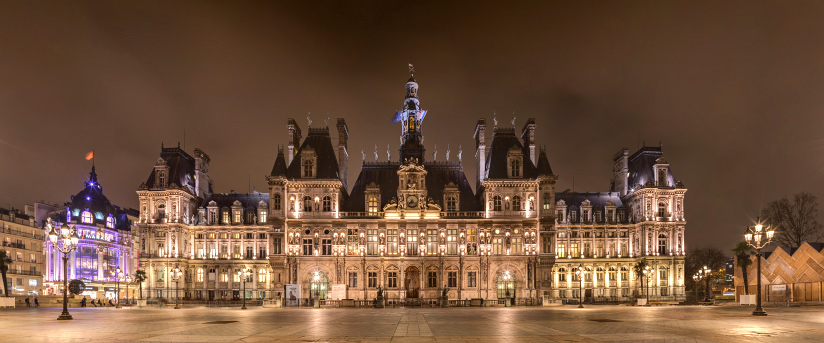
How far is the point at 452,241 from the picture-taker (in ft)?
236

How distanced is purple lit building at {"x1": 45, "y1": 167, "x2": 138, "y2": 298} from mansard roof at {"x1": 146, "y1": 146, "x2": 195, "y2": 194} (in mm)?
27722

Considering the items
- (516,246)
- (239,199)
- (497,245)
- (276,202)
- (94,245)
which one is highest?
(239,199)

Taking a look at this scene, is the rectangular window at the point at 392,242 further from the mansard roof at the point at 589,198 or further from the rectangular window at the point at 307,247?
the mansard roof at the point at 589,198

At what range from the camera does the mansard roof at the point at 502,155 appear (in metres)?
73.7

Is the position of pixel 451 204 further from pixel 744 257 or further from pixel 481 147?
pixel 744 257

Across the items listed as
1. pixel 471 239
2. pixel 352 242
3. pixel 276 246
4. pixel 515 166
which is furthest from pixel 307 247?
pixel 515 166

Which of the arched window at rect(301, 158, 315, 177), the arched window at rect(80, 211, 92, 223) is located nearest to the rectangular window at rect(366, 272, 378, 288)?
the arched window at rect(301, 158, 315, 177)

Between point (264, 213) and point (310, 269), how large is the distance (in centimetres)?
1486

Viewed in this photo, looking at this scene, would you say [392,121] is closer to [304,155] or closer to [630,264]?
[304,155]

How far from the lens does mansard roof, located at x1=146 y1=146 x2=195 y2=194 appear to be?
80.0 meters

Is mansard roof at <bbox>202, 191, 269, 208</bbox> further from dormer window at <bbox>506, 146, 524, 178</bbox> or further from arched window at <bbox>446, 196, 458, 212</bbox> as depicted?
dormer window at <bbox>506, 146, 524, 178</bbox>

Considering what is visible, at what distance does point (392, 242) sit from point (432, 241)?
502 centimetres

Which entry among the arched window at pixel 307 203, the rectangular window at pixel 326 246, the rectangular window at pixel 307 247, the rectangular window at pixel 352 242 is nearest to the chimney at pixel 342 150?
the arched window at pixel 307 203

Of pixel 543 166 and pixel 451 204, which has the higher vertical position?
pixel 543 166
